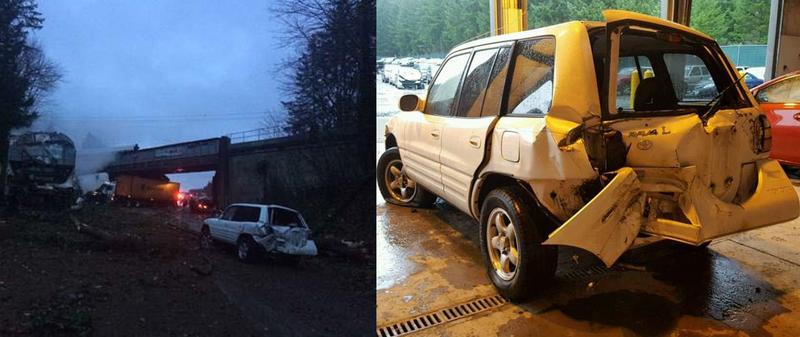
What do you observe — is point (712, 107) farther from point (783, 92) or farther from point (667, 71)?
point (783, 92)

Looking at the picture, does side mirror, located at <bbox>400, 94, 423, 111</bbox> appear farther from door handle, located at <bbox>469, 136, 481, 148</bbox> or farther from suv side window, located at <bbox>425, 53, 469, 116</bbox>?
door handle, located at <bbox>469, 136, 481, 148</bbox>

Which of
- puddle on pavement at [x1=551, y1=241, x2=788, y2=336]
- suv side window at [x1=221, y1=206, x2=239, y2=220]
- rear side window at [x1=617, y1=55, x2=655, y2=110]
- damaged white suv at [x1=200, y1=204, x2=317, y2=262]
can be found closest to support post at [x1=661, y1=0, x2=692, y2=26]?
rear side window at [x1=617, y1=55, x2=655, y2=110]

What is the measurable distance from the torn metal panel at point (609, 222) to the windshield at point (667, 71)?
1.58 ft

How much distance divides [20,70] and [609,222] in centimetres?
258

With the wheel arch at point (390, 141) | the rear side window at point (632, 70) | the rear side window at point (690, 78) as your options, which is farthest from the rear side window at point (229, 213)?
the wheel arch at point (390, 141)

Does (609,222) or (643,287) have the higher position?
(609,222)

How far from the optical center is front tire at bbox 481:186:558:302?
118 inches

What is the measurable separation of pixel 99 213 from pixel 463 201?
8.96ft

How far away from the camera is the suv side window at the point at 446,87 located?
4.14 metres

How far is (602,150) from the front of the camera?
277cm

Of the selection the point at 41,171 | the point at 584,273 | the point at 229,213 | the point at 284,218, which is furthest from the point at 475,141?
the point at 41,171

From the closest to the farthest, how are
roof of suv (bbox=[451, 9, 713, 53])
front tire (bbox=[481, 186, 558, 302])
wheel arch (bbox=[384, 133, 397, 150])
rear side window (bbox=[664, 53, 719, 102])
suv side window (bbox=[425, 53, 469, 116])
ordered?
1. roof of suv (bbox=[451, 9, 713, 53])
2. front tire (bbox=[481, 186, 558, 302])
3. rear side window (bbox=[664, 53, 719, 102])
4. suv side window (bbox=[425, 53, 469, 116])
5. wheel arch (bbox=[384, 133, 397, 150])

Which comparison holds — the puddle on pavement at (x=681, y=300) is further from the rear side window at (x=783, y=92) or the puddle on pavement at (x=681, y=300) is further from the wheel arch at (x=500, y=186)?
the rear side window at (x=783, y=92)

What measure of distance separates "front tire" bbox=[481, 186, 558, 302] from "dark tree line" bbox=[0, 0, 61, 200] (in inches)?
95.9
